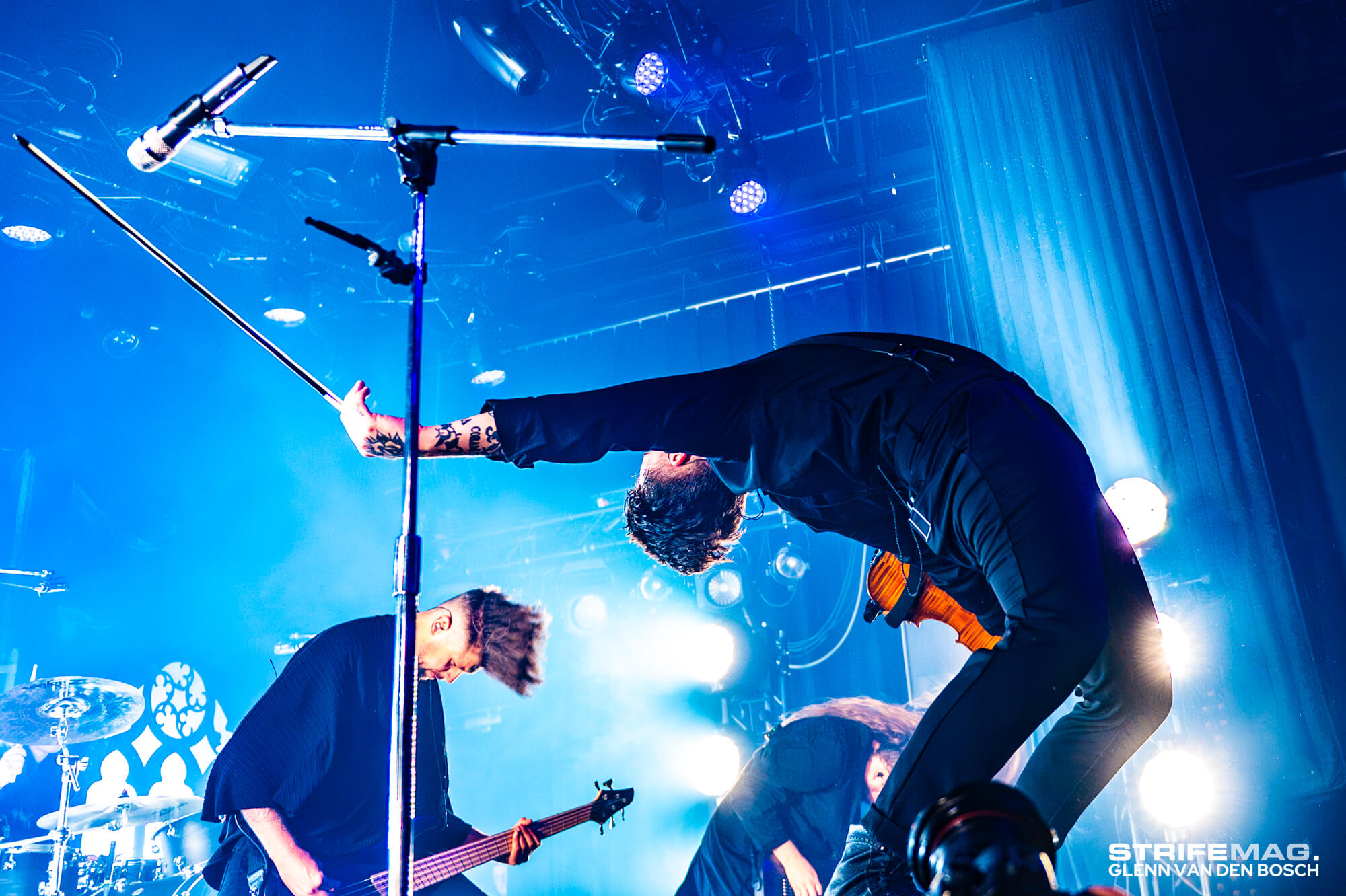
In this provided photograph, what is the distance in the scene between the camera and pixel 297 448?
8312 millimetres

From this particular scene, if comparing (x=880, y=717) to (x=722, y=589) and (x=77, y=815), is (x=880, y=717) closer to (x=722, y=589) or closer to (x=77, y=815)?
(x=722, y=589)

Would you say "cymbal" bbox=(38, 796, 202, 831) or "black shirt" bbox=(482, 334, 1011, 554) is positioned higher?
"black shirt" bbox=(482, 334, 1011, 554)

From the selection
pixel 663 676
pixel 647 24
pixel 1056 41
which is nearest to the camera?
pixel 1056 41

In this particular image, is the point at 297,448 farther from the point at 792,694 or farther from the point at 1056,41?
the point at 1056,41

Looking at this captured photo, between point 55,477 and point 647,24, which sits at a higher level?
point 647,24

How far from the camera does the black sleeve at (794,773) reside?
4266mm

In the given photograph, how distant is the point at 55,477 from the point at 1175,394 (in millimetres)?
8587

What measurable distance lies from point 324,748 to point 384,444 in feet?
6.60

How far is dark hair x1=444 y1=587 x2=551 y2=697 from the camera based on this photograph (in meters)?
3.99

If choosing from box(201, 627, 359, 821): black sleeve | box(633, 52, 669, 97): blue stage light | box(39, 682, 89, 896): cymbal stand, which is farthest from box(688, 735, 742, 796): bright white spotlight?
box(633, 52, 669, 97): blue stage light

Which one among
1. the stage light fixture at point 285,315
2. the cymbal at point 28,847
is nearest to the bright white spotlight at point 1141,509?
the cymbal at point 28,847

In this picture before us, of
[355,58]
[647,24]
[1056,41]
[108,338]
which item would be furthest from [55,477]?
[1056,41]

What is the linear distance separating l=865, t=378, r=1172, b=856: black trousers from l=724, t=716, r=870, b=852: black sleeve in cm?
262

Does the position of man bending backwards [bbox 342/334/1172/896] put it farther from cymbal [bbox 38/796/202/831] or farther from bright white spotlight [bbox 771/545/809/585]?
cymbal [bbox 38/796/202/831]
